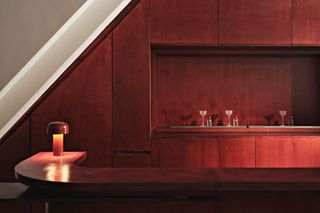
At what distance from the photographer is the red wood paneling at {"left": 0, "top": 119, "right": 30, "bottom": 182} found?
3.34 m

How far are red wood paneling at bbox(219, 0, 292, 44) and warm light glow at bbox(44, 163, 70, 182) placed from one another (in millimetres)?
2171

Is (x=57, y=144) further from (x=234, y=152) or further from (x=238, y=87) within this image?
(x=238, y=87)

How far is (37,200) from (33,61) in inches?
87.8

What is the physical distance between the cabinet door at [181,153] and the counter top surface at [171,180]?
1511mm

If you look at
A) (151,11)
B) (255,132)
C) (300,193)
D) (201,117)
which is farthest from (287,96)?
(300,193)

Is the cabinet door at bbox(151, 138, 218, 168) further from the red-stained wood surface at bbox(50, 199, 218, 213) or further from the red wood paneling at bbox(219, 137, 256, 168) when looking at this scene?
the red-stained wood surface at bbox(50, 199, 218, 213)

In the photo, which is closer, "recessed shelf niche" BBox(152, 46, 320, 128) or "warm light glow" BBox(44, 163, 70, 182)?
"warm light glow" BBox(44, 163, 70, 182)

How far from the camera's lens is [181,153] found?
11.3 feet

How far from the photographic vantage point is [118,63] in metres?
3.44

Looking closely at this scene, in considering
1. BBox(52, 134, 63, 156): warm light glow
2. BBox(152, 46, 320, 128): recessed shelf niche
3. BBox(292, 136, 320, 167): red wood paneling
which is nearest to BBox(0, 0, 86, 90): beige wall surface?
BBox(152, 46, 320, 128): recessed shelf niche

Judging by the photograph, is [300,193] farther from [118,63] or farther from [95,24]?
[95,24]

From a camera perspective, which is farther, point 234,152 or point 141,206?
point 234,152

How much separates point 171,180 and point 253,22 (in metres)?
2.39

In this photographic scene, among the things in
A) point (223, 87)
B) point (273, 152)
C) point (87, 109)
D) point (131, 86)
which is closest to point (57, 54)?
point (87, 109)
